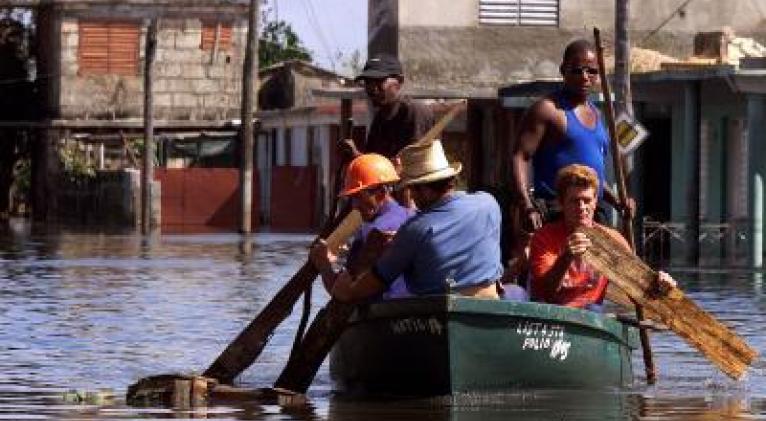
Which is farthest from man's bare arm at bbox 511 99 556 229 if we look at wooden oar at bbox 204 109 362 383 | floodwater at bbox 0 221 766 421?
floodwater at bbox 0 221 766 421

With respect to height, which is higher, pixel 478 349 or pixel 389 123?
pixel 389 123

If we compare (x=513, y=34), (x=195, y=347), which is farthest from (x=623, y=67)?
(x=513, y=34)

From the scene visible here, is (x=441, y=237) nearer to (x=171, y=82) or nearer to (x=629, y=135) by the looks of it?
(x=629, y=135)

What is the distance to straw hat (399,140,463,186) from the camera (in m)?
13.1

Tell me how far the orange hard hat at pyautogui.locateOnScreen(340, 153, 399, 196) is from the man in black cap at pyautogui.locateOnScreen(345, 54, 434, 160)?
6.57 ft

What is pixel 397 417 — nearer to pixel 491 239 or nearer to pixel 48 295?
pixel 491 239

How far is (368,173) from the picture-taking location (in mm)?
13828

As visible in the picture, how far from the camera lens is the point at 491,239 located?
1327cm

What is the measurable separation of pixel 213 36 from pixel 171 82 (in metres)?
1.78

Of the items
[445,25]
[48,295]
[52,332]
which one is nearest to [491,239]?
[52,332]

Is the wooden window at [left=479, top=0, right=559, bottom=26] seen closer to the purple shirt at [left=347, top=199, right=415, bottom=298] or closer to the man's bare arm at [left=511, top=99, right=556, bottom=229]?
the man's bare arm at [left=511, top=99, right=556, bottom=229]

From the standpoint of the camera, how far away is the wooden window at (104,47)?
69.1 m

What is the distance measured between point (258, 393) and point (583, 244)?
6.89 feet

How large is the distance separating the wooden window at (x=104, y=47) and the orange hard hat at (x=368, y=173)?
55.9 m
